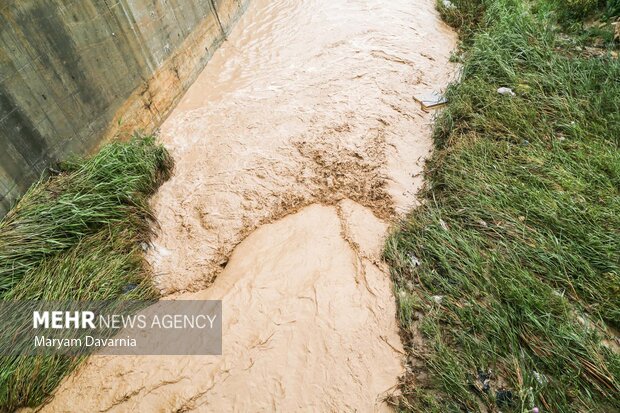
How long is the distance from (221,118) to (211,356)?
3.96 meters

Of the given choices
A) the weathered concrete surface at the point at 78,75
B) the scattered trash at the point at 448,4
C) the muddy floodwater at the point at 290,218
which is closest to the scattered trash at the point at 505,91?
the muddy floodwater at the point at 290,218

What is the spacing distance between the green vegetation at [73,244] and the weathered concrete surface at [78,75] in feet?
1.24

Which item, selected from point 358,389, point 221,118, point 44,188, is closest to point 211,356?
point 358,389

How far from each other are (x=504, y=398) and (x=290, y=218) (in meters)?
2.71

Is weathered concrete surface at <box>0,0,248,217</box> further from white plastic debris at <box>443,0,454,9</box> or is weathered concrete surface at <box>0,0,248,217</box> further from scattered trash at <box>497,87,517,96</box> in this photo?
white plastic debris at <box>443,0,454,9</box>

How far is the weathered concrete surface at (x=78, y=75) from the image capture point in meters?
3.88

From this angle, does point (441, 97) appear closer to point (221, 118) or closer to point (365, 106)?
point (365, 106)

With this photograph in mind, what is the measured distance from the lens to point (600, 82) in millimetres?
4691

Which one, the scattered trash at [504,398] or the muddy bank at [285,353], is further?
the muddy bank at [285,353]

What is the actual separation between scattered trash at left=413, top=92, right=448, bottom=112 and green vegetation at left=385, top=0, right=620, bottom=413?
0.62 ft

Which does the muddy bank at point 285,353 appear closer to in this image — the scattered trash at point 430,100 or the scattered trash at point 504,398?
the scattered trash at point 504,398

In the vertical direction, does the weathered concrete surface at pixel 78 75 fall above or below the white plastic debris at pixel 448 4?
above

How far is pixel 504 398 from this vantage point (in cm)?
251

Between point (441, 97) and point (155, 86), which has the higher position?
point (155, 86)
